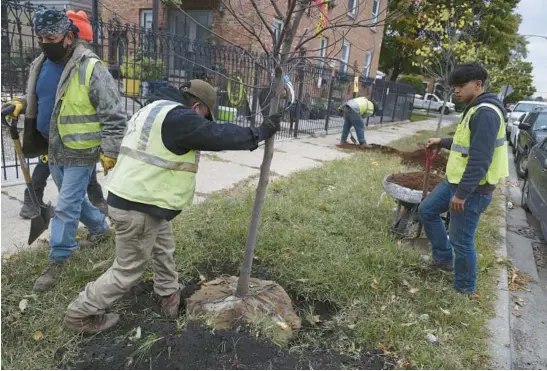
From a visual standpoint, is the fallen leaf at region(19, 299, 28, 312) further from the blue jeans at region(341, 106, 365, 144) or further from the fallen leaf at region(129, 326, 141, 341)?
the blue jeans at region(341, 106, 365, 144)

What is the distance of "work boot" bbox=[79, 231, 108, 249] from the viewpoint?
369cm

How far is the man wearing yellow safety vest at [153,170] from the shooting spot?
2305 millimetres

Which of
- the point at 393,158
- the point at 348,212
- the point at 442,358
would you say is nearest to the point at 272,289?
the point at 442,358

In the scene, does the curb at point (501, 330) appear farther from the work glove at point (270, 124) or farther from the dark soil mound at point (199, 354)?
the work glove at point (270, 124)

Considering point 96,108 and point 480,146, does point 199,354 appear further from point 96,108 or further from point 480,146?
point 480,146

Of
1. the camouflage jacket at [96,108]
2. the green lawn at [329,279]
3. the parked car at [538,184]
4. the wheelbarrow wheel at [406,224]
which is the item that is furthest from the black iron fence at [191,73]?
the parked car at [538,184]

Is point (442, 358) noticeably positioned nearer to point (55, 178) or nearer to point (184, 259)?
point (184, 259)

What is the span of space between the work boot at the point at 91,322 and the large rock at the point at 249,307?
0.49 m

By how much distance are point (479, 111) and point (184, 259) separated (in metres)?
2.63

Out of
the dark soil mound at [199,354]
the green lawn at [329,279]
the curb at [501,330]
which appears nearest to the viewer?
the dark soil mound at [199,354]

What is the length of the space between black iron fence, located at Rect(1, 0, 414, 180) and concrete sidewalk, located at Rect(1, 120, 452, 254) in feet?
2.16

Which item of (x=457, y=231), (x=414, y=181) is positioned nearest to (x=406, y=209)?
(x=414, y=181)

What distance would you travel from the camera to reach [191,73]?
8.66 meters

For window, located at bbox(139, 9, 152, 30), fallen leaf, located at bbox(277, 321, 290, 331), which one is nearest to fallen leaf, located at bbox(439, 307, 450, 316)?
fallen leaf, located at bbox(277, 321, 290, 331)
